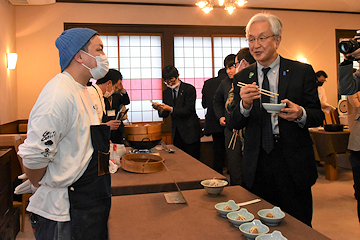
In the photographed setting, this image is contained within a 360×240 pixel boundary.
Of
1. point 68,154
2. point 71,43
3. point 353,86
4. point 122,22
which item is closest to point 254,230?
point 68,154

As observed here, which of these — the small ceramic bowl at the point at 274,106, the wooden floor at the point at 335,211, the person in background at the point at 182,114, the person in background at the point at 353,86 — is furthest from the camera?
the person in background at the point at 182,114

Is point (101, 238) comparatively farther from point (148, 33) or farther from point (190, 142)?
point (148, 33)

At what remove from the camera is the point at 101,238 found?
46.4 inches

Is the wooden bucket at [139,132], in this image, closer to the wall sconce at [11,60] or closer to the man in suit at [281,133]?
the man in suit at [281,133]

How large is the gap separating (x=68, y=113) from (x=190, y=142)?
106 inches

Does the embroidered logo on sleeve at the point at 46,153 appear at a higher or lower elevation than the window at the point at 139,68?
lower

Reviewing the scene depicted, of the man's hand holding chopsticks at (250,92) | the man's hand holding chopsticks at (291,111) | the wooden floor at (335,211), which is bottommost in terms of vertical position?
the wooden floor at (335,211)

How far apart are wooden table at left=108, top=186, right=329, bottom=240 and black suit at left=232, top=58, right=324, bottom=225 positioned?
201 mm

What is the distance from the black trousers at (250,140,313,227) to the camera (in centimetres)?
155

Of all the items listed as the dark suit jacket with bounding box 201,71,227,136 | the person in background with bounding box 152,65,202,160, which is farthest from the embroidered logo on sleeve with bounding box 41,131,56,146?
the dark suit jacket with bounding box 201,71,227,136

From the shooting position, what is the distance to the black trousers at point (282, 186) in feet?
5.10

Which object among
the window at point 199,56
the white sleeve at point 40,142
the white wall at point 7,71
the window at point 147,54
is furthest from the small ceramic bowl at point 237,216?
the window at point 199,56

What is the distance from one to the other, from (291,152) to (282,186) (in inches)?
7.5

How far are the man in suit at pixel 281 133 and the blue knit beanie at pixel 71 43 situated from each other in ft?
2.65
